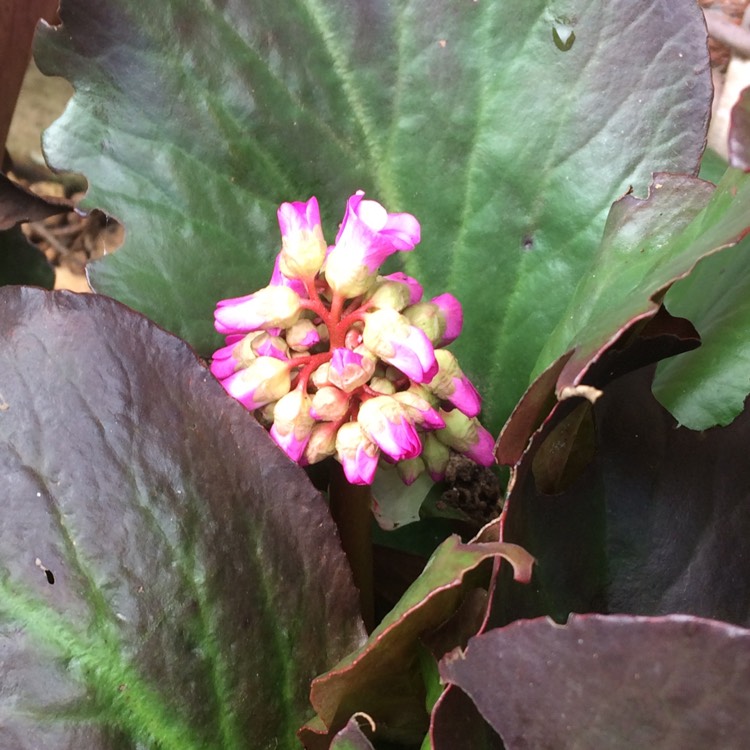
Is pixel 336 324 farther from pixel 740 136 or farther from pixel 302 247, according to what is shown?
pixel 740 136

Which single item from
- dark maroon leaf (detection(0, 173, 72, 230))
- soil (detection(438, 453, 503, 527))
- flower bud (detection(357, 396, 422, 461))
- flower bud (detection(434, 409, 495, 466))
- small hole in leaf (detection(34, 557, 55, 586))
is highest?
dark maroon leaf (detection(0, 173, 72, 230))

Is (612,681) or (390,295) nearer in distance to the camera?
(612,681)

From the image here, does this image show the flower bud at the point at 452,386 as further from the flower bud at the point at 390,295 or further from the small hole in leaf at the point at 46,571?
the small hole in leaf at the point at 46,571

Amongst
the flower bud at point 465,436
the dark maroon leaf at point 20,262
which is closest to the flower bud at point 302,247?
the flower bud at point 465,436

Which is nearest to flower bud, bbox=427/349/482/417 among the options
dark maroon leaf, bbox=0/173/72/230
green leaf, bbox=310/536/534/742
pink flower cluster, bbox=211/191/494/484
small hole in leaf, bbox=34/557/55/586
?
pink flower cluster, bbox=211/191/494/484

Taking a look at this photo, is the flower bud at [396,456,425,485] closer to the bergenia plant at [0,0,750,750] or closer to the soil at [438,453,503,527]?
the bergenia plant at [0,0,750,750]

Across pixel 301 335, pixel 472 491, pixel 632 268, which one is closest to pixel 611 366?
pixel 632 268
